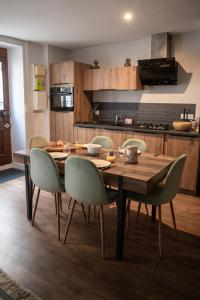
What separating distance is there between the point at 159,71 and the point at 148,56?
621 millimetres

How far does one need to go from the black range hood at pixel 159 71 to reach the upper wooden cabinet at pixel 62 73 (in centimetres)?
133

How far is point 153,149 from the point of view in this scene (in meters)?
4.00

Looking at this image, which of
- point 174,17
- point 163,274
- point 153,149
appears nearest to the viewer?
point 163,274

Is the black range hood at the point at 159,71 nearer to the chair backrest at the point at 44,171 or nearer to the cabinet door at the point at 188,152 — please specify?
the cabinet door at the point at 188,152

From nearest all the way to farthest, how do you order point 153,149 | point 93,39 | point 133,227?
point 133,227
point 153,149
point 93,39

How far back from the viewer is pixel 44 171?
2504 mm

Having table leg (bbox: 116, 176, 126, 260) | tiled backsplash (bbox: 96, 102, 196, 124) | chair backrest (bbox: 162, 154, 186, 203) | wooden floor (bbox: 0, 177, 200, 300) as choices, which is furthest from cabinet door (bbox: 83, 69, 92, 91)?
table leg (bbox: 116, 176, 126, 260)

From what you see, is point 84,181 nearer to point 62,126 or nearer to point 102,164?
point 102,164

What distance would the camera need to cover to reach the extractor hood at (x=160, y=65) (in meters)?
3.95

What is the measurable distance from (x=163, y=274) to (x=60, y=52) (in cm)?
463

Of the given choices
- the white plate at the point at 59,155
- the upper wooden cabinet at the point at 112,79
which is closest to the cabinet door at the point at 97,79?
the upper wooden cabinet at the point at 112,79

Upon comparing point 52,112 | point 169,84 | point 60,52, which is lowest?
point 52,112

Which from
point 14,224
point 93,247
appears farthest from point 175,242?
point 14,224

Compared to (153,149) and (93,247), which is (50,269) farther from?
(153,149)
